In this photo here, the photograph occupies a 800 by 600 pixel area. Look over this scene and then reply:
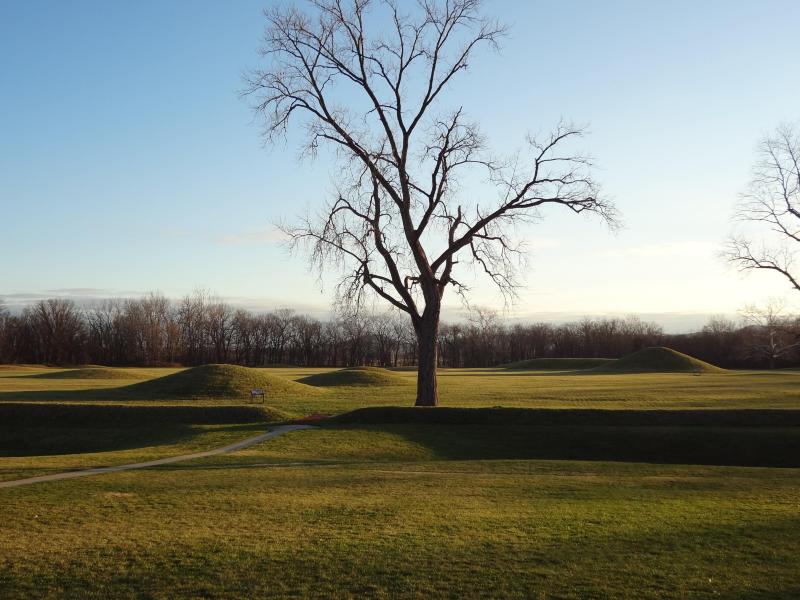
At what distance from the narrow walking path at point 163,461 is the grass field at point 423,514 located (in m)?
0.73

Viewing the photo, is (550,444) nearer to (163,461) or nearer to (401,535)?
(163,461)

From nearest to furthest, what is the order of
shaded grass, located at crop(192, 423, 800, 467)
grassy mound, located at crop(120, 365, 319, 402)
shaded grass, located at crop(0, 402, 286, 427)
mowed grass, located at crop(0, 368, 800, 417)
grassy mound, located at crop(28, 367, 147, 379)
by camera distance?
shaded grass, located at crop(192, 423, 800, 467) → shaded grass, located at crop(0, 402, 286, 427) → mowed grass, located at crop(0, 368, 800, 417) → grassy mound, located at crop(120, 365, 319, 402) → grassy mound, located at crop(28, 367, 147, 379)

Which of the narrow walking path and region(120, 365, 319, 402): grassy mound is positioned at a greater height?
region(120, 365, 319, 402): grassy mound

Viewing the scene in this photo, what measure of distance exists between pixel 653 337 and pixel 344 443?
345 ft

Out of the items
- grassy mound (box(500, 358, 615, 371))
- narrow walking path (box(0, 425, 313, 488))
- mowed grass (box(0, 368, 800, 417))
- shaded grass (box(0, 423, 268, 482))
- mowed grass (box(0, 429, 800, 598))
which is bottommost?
shaded grass (box(0, 423, 268, 482))

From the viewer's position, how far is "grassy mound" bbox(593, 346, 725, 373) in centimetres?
6925

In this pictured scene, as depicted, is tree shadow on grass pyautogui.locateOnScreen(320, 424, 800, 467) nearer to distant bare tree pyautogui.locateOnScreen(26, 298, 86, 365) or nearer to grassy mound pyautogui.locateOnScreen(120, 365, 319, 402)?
grassy mound pyautogui.locateOnScreen(120, 365, 319, 402)

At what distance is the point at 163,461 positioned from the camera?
18.5 metres

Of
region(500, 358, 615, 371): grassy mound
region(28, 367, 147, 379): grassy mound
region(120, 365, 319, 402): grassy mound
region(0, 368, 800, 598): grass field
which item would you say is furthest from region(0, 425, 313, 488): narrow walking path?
region(500, 358, 615, 371): grassy mound

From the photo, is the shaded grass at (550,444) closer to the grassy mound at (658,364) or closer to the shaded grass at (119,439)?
the shaded grass at (119,439)

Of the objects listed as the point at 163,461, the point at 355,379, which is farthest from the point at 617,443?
the point at 355,379

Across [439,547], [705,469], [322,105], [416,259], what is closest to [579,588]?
[439,547]

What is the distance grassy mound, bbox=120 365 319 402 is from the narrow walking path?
11.0 m

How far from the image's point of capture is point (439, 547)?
912cm
